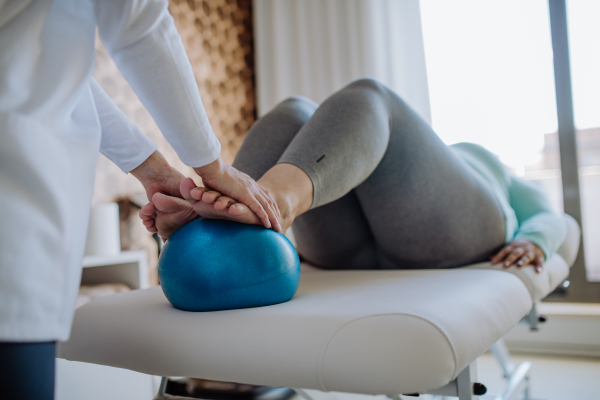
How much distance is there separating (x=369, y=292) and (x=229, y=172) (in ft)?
0.95

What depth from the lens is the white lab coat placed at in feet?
1.41

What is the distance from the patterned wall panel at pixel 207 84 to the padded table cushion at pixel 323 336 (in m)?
1.74

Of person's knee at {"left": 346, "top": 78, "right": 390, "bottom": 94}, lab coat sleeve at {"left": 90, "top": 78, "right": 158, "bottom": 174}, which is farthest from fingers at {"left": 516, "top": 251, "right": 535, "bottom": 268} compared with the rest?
lab coat sleeve at {"left": 90, "top": 78, "right": 158, "bottom": 174}

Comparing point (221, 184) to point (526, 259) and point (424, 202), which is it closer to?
point (424, 202)

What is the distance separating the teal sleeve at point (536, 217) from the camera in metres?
1.25

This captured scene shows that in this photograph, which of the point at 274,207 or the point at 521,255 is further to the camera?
the point at 521,255

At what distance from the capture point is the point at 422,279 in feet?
2.92

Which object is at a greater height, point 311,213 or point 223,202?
point 223,202

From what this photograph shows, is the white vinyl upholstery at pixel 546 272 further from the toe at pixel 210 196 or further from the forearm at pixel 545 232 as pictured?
the toe at pixel 210 196

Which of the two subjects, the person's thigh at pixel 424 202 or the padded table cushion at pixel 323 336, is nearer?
the padded table cushion at pixel 323 336

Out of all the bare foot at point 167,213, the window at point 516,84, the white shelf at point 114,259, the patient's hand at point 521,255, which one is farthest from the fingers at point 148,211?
the window at point 516,84

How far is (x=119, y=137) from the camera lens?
0.81 meters

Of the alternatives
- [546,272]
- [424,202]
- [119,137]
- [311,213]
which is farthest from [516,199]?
[119,137]

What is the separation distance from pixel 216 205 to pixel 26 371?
339 mm
